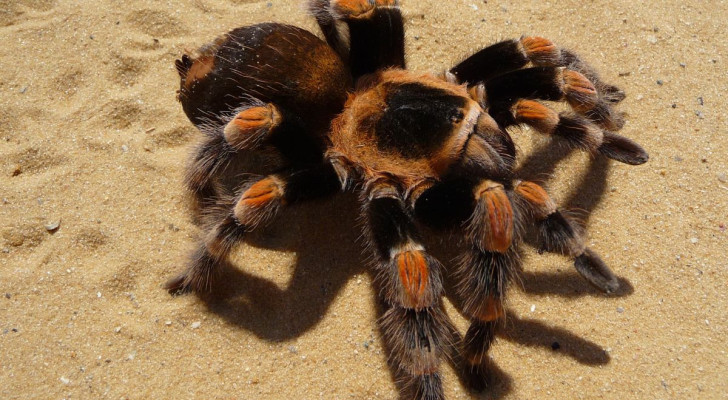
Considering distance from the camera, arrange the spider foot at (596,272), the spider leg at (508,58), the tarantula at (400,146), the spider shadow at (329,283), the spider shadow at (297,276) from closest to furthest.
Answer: the tarantula at (400,146), the spider foot at (596,272), the spider shadow at (329,283), the spider shadow at (297,276), the spider leg at (508,58)

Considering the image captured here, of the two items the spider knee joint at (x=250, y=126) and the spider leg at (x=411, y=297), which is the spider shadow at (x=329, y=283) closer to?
the spider leg at (x=411, y=297)

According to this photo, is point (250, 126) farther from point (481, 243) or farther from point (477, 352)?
point (477, 352)

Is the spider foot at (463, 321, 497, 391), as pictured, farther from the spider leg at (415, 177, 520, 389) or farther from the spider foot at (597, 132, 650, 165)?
the spider foot at (597, 132, 650, 165)

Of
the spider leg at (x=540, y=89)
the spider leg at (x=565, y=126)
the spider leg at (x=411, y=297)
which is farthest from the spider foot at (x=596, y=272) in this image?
the spider leg at (x=540, y=89)

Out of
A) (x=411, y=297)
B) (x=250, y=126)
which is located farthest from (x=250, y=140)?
(x=411, y=297)

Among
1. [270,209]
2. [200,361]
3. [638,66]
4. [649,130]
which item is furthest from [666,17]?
[200,361]

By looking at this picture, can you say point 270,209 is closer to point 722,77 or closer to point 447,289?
point 447,289
